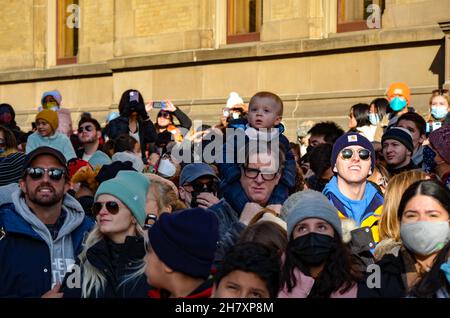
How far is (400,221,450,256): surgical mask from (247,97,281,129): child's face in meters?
3.02

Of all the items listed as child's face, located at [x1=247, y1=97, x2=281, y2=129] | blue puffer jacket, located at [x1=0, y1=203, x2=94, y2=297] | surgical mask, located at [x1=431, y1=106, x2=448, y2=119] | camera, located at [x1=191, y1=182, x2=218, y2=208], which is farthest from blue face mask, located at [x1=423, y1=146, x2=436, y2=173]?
blue puffer jacket, located at [x1=0, y1=203, x2=94, y2=297]

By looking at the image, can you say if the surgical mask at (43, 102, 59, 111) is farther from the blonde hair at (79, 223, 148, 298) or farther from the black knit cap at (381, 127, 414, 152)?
the blonde hair at (79, 223, 148, 298)

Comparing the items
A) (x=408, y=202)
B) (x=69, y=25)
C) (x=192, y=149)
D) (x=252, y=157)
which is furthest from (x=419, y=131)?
(x=69, y=25)

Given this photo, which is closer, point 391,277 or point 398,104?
point 391,277

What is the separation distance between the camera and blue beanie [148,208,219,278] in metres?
4.84

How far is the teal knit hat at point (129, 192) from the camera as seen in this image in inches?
257

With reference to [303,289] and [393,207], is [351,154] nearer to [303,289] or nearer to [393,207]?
[393,207]

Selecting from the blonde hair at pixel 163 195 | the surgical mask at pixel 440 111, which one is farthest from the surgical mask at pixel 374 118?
the blonde hair at pixel 163 195

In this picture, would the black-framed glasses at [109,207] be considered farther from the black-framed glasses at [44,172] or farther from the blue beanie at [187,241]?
the blue beanie at [187,241]

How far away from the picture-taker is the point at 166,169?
10234mm

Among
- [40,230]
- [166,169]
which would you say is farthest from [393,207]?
[166,169]

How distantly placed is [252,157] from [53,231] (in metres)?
1.50

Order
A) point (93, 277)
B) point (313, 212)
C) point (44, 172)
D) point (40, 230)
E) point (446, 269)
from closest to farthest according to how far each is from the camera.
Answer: point (446, 269), point (313, 212), point (93, 277), point (40, 230), point (44, 172)

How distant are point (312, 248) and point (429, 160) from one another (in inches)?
140
